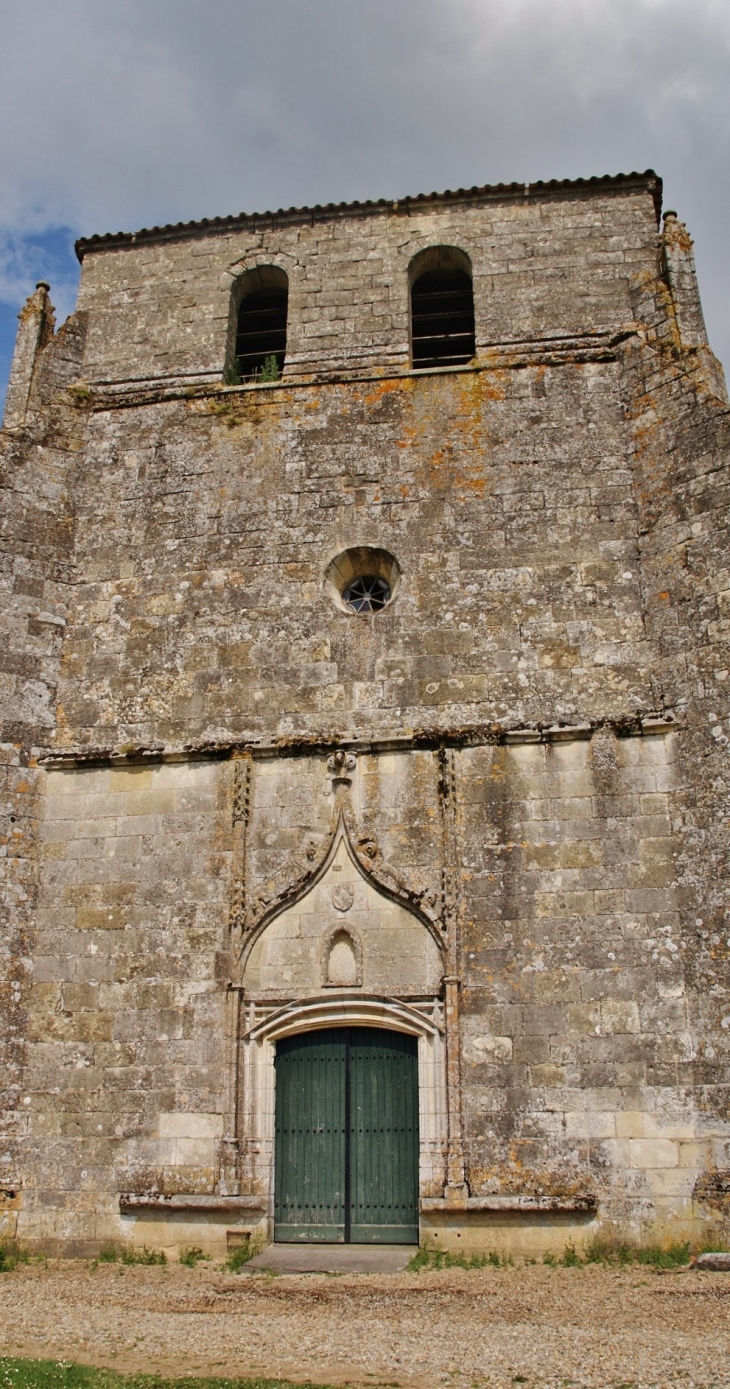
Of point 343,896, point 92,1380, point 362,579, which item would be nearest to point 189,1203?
point 343,896

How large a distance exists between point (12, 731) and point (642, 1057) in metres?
5.26

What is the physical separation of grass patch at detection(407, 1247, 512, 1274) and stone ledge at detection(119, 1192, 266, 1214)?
3.73 ft

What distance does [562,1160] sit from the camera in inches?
298

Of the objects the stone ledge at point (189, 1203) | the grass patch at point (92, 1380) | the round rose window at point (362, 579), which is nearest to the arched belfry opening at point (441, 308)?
the round rose window at point (362, 579)

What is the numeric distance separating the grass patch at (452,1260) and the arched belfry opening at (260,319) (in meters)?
7.44

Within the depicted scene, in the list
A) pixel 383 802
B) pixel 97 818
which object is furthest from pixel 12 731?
pixel 383 802

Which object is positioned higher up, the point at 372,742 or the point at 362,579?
the point at 362,579

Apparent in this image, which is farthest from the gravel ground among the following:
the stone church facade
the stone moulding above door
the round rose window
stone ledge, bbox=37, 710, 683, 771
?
the round rose window

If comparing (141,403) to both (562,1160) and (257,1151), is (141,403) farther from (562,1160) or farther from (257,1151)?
(562,1160)

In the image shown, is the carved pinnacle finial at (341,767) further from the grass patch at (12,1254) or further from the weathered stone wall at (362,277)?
the grass patch at (12,1254)

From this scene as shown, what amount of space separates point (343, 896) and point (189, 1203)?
2.28 metres

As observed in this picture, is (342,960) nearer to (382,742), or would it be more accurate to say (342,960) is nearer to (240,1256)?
(382,742)

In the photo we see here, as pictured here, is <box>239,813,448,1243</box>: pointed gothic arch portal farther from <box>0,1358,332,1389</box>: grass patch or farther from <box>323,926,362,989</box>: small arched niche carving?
<box>0,1358,332,1389</box>: grass patch

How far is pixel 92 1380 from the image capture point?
15.7 feet
